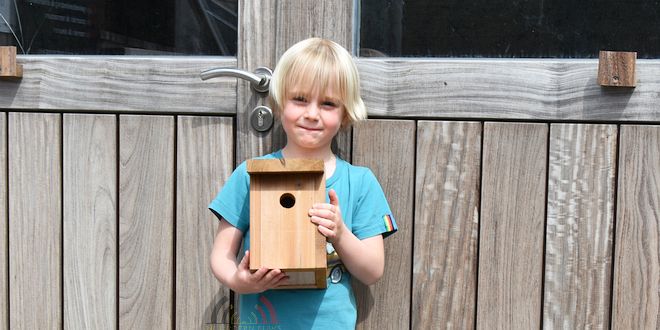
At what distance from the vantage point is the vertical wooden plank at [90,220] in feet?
6.91

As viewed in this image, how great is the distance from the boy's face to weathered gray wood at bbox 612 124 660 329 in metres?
0.71

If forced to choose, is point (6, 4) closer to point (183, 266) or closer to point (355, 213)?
point (183, 266)

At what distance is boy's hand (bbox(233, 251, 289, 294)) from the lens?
5.26 ft

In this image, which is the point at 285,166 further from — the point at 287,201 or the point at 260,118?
the point at 260,118

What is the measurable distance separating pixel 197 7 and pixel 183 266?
70 cm

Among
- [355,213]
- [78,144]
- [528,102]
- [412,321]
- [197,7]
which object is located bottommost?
[412,321]

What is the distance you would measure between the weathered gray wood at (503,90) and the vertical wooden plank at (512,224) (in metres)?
0.06

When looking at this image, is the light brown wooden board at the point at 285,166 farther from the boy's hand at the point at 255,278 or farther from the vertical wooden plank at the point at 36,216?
the vertical wooden plank at the point at 36,216

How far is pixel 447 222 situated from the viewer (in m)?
1.97

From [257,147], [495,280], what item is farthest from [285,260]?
[495,280]

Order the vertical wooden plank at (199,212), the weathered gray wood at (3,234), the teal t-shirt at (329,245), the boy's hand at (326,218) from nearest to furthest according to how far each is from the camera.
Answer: the boy's hand at (326,218) < the teal t-shirt at (329,245) < the vertical wooden plank at (199,212) < the weathered gray wood at (3,234)

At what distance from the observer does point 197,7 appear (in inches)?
82.4

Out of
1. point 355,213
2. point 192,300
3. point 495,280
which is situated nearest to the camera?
point 355,213


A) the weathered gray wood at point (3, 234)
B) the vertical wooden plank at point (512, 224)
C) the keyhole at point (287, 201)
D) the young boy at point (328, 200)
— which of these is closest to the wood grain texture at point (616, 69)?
the vertical wooden plank at point (512, 224)
